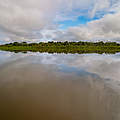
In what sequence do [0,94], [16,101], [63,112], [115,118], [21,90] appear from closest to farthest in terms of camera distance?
[115,118]
[63,112]
[16,101]
[0,94]
[21,90]

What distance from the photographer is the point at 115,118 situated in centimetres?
300

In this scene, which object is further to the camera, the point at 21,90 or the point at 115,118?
the point at 21,90

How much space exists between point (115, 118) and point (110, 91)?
1.91 m

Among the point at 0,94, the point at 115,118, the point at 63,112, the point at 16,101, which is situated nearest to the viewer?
the point at 115,118

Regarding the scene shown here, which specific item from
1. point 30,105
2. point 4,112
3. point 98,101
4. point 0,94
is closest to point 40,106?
point 30,105

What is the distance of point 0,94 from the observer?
4172mm

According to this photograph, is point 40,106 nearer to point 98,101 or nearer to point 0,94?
point 0,94

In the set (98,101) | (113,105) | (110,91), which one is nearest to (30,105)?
(98,101)

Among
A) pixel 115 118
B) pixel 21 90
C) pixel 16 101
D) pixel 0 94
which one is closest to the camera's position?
pixel 115 118

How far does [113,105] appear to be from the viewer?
3.63 metres

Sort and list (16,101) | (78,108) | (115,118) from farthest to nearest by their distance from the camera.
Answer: (16,101) → (78,108) → (115,118)

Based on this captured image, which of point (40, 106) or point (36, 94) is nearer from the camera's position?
point (40, 106)

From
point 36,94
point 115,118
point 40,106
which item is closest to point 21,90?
point 36,94

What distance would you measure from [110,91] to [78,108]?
89.3 inches
